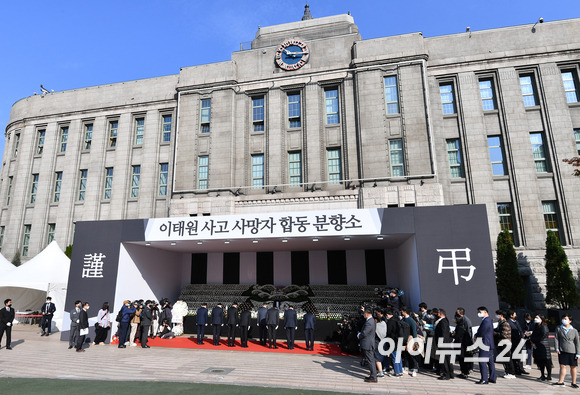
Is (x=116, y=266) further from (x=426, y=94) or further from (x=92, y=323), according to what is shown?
(x=426, y=94)

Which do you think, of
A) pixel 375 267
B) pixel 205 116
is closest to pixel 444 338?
pixel 375 267

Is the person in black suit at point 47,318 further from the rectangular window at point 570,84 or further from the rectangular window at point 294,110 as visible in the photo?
the rectangular window at point 570,84

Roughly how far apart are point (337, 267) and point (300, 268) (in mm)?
2124

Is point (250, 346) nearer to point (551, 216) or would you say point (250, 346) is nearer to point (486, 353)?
point (486, 353)

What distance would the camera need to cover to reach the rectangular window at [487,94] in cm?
2189

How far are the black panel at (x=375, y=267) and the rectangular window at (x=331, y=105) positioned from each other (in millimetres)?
8894

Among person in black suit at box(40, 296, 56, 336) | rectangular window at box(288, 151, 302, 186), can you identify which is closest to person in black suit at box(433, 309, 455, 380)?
rectangular window at box(288, 151, 302, 186)

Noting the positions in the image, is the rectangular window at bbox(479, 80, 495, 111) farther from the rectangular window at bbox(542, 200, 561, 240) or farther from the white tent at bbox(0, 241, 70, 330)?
the white tent at bbox(0, 241, 70, 330)

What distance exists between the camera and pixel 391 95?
21906mm

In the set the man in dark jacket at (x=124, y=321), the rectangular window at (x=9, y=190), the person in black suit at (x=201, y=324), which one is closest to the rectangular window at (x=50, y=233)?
the rectangular window at (x=9, y=190)

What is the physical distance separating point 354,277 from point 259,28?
64.5 ft

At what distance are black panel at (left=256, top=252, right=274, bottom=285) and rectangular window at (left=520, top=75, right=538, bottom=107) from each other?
1825cm

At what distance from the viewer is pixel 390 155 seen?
2108 centimetres

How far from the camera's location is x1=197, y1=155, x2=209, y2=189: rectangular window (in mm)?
23016
